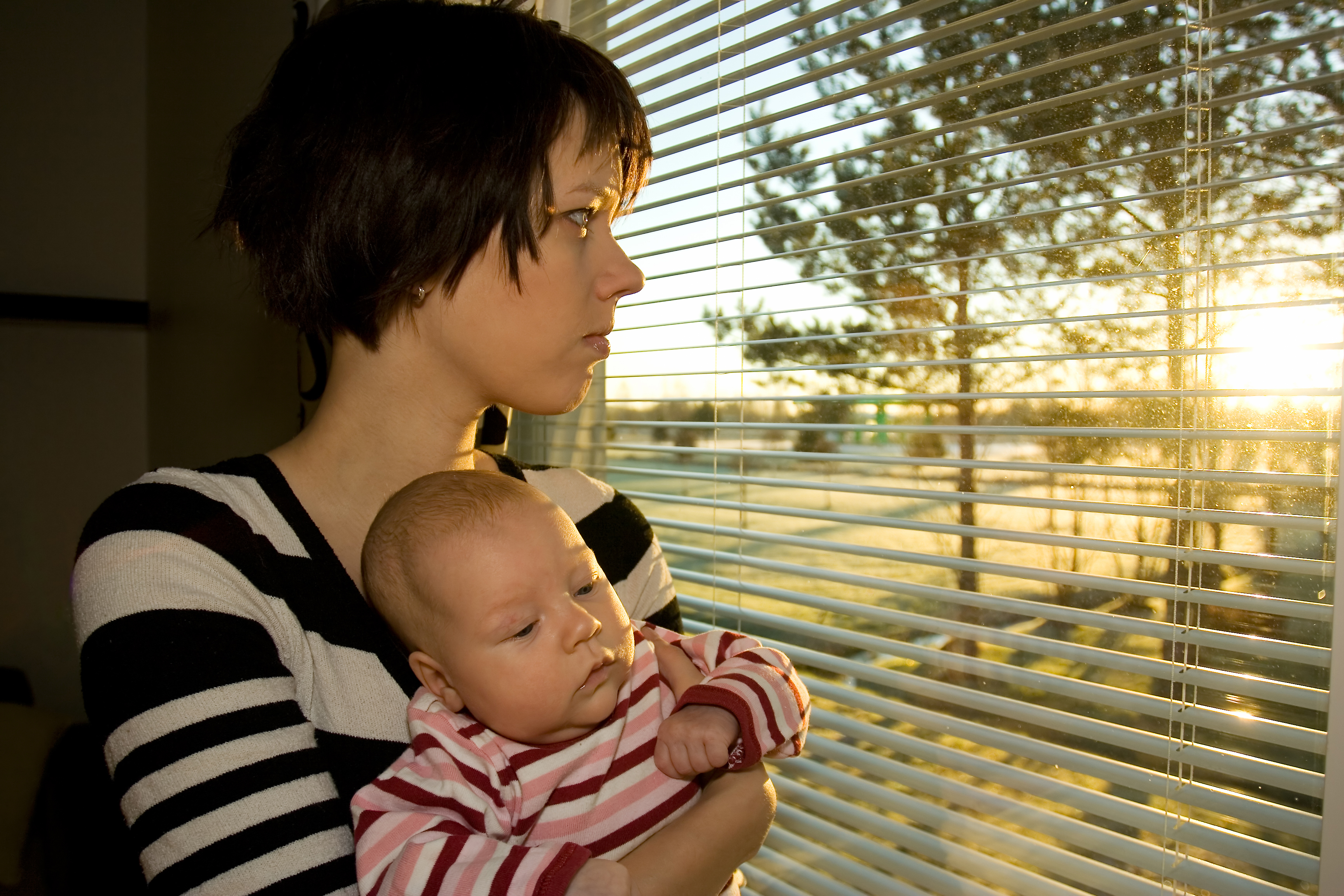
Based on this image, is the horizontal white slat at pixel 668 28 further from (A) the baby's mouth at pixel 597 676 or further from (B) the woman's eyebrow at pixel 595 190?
(A) the baby's mouth at pixel 597 676

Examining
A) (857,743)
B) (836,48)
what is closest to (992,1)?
(836,48)

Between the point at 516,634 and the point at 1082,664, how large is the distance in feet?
2.33

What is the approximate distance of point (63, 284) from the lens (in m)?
3.49

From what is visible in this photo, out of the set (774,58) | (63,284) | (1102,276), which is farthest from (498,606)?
(63,284)

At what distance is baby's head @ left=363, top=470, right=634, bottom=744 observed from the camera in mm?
858

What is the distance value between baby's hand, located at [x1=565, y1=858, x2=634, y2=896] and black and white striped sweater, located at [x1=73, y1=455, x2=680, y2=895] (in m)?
0.21

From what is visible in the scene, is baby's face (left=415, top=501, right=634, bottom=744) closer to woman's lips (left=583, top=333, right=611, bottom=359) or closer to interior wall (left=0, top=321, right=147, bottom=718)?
woman's lips (left=583, top=333, right=611, bottom=359)

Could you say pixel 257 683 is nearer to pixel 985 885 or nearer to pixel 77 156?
pixel 985 885

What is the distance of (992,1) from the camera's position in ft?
3.72

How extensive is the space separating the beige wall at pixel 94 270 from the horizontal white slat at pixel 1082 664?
2.43 meters

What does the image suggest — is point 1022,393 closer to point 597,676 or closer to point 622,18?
point 597,676

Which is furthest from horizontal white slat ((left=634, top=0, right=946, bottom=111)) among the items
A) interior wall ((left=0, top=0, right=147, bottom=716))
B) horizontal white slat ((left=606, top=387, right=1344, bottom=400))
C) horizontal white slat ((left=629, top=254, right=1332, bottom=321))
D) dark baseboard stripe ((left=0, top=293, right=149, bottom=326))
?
interior wall ((left=0, top=0, right=147, bottom=716))

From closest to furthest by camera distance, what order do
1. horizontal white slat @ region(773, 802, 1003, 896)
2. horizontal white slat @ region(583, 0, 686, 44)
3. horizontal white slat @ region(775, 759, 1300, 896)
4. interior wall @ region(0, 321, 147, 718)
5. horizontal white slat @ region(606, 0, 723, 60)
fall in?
horizontal white slat @ region(775, 759, 1300, 896) → horizontal white slat @ region(773, 802, 1003, 896) → horizontal white slat @ region(606, 0, 723, 60) → horizontal white slat @ region(583, 0, 686, 44) → interior wall @ region(0, 321, 147, 718)

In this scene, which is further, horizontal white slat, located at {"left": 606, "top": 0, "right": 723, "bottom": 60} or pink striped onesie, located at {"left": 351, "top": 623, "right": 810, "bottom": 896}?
horizontal white slat, located at {"left": 606, "top": 0, "right": 723, "bottom": 60}
